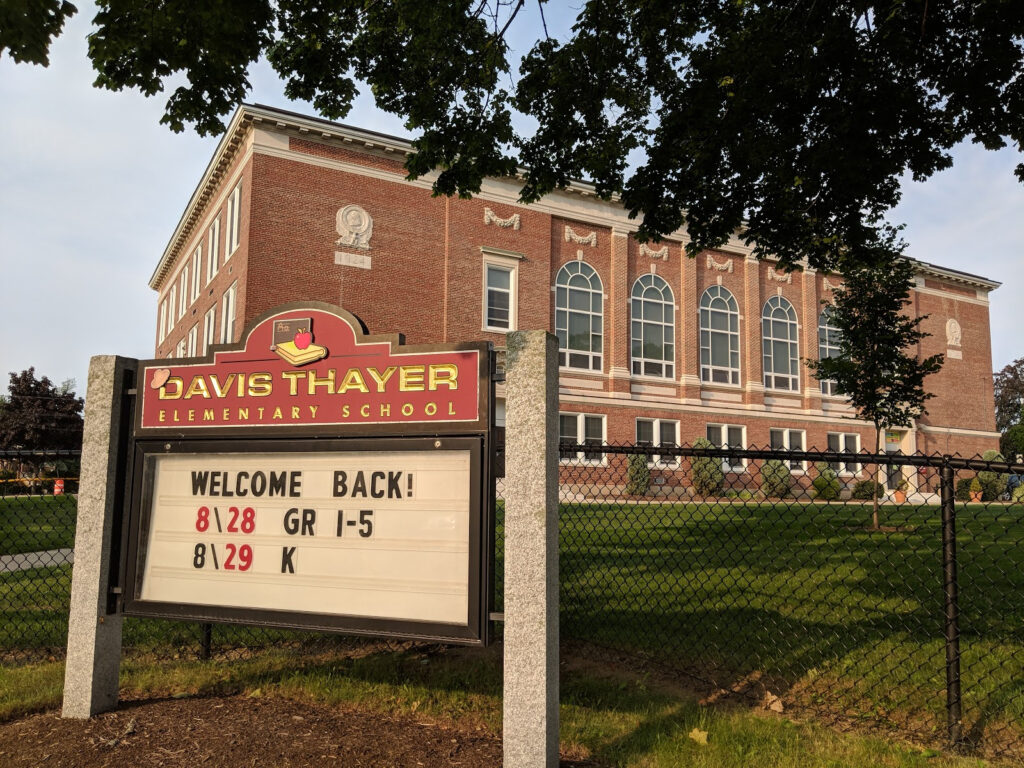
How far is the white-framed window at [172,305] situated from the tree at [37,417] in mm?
11319

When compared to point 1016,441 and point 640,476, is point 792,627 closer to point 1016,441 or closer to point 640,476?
point 640,476

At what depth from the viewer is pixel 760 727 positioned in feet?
14.5

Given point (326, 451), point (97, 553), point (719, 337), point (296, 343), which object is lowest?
point (97, 553)

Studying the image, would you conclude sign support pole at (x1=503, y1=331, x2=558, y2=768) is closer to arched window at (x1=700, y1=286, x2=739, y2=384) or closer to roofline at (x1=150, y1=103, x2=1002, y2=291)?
roofline at (x1=150, y1=103, x2=1002, y2=291)

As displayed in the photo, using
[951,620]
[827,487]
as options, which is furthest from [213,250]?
[951,620]

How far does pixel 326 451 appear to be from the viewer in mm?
4398

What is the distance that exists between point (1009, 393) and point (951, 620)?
81.9 m

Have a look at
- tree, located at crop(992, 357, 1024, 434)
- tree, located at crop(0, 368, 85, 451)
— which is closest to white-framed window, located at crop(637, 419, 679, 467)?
tree, located at crop(0, 368, 85, 451)

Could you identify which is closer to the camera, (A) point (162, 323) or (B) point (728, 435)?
(B) point (728, 435)

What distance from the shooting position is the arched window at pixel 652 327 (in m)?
31.7

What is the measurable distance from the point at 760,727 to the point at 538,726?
1613 millimetres

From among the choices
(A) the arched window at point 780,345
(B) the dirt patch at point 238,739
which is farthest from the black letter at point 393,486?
(A) the arched window at point 780,345

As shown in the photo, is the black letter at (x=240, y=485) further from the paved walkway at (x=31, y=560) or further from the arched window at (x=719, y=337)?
the arched window at (x=719, y=337)

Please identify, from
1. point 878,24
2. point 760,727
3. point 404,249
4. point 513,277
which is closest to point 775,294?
point 513,277
